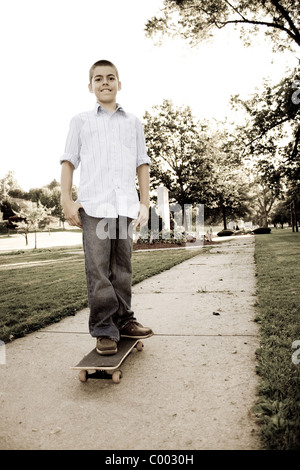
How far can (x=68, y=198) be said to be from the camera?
101 inches

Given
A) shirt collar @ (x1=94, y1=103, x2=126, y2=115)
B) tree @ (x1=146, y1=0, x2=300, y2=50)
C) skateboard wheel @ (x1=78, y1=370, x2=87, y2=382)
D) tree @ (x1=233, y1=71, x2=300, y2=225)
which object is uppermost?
tree @ (x1=146, y1=0, x2=300, y2=50)

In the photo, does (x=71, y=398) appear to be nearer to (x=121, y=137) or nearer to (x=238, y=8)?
(x=121, y=137)

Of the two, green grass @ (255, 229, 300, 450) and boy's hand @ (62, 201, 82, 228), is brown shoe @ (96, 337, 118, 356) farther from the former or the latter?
green grass @ (255, 229, 300, 450)

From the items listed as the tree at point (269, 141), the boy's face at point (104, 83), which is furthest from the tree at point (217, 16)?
the boy's face at point (104, 83)

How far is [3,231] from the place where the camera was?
57.5 metres

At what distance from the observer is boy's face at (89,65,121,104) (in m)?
2.73

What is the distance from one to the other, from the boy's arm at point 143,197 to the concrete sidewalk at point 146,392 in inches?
43.1

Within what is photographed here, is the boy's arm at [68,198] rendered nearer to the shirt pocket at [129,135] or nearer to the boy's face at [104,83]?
the shirt pocket at [129,135]

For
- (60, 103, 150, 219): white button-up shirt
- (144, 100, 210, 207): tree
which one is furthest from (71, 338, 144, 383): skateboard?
(144, 100, 210, 207): tree

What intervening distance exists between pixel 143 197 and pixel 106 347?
49.4 inches

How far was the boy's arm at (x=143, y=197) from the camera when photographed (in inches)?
112

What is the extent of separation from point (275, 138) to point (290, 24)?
466 centimetres

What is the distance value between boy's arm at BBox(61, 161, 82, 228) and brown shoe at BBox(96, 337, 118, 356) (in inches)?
35.7

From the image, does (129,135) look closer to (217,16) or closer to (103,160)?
(103,160)
